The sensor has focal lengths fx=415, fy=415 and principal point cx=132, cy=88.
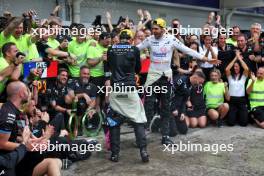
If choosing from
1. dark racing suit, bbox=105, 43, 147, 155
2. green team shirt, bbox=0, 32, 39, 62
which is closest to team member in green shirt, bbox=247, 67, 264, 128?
dark racing suit, bbox=105, 43, 147, 155

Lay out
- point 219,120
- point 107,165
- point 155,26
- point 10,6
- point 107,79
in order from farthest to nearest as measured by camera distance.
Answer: point 10,6, point 219,120, point 107,79, point 155,26, point 107,165

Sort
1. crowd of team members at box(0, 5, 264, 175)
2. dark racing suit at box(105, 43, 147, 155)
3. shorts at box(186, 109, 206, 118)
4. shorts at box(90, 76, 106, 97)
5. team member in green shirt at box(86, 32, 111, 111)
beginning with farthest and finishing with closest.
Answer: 1. shorts at box(186, 109, 206, 118)
2. shorts at box(90, 76, 106, 97)
3. team member in green shirt at box(86, 32, 111, 111)
4. dark racing suit at box(105, 43, 147, 155)
5. crowd of team members at box(0, 5, 264, 175)

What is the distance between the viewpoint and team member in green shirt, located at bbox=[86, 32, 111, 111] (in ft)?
24.2

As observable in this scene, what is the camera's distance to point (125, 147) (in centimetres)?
646

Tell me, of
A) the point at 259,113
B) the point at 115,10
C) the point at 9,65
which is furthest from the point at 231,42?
the point at 9,65

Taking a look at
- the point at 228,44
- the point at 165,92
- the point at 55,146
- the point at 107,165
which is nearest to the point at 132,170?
the point at 107,165

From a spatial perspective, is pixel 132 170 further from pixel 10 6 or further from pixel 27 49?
pixel 10 6

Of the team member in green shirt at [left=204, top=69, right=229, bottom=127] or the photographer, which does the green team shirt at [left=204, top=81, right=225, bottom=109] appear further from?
the photographer

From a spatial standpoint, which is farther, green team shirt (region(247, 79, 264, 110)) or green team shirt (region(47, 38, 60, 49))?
green team shirt (region(247, 79, 264, 110))

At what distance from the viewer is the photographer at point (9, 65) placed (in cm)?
530

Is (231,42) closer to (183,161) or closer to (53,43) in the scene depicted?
(53,43)

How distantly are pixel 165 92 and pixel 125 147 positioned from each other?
1063 millimetres

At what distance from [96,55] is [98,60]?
3.9 inches

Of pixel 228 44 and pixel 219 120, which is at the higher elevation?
pixel 228 44
